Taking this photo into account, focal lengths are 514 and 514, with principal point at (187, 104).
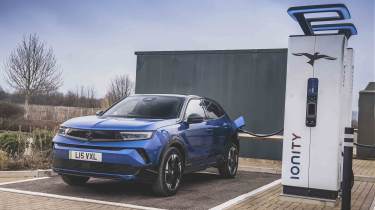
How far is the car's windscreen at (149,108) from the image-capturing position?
8500mm

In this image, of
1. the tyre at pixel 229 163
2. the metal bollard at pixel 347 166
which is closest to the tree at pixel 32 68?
the tyre at pixel 229 163

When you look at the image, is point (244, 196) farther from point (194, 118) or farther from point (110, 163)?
point (110, 163)

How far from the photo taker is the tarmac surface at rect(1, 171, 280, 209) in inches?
293

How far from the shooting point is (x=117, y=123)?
7.75 meters

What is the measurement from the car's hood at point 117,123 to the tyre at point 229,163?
7.64 ft

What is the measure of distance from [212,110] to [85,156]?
127 inches

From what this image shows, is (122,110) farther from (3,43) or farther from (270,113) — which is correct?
(3,43)

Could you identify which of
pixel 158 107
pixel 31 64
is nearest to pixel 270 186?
pixel 158 107

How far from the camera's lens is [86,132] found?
7.68 meters

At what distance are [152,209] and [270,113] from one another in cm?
745

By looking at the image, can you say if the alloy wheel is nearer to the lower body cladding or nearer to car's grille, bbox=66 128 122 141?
the lower body cladding

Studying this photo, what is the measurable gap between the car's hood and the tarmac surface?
105 cm

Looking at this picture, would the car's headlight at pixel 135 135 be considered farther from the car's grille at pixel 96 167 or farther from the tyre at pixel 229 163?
the tyre at pixel 229 163

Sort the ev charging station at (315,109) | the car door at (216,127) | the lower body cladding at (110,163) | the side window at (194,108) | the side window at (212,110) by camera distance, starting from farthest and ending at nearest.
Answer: the side window at (212,110) < the car door at (216,127) < the side window at (194,108) < the ev charging station at (315,109) < the lower body cladding at (110,163)
